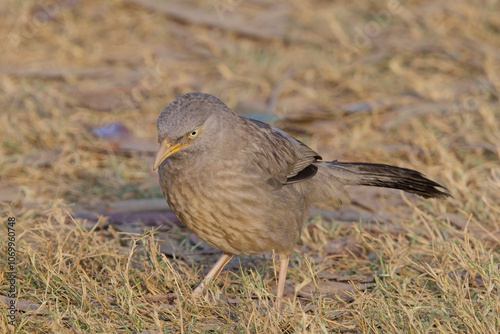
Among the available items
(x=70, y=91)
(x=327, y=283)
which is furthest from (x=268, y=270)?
(x=70, y=91)

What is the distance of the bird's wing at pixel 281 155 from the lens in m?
5.03

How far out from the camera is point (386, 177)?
5.47m

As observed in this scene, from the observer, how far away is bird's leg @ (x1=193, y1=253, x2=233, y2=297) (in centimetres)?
478

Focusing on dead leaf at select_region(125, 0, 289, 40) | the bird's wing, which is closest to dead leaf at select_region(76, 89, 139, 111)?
dead leaf at select_region(125, 0, 289, 40)

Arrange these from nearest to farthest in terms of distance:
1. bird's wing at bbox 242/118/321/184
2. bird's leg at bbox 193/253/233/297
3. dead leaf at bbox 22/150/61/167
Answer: bird's leg at bbox 193/253/233/297
bird's wing at bbox 242/118/321/184
dead leaf at bbox 22/150/61/167

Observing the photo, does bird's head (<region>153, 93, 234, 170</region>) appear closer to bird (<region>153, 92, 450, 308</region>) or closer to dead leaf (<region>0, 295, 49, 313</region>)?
bird (<region>153, 92, 450, 308</region>)

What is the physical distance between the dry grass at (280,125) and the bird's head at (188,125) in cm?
62

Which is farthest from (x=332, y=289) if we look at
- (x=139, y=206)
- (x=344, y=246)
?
(x=139, y=206)

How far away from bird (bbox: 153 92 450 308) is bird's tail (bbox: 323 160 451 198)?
0.36 m

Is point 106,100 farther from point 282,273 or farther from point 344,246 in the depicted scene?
point 282,273

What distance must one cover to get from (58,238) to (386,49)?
18.3 feet

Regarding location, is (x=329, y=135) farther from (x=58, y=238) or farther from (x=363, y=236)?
(x=58, y=238)

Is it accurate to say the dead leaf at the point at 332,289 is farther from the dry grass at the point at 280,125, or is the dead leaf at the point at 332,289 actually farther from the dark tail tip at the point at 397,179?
the dark tail tip at the point at 397,179

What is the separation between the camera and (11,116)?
752cm
